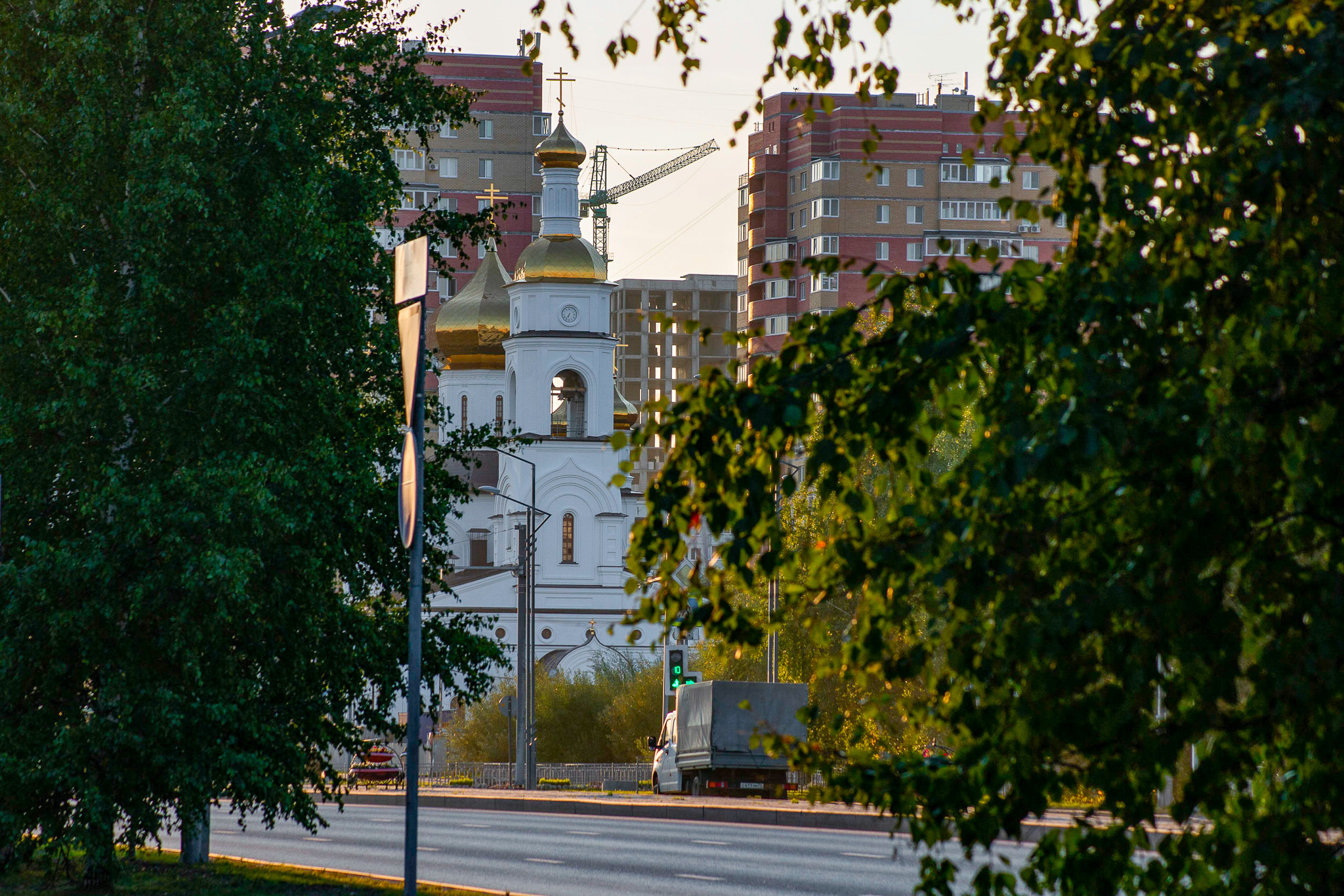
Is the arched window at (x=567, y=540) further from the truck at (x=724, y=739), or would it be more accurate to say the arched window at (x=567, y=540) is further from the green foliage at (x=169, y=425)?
the green foliage at (x=169, y=425)

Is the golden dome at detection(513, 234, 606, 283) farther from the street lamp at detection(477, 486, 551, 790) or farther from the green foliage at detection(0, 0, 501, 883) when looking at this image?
the green foliage at detection(0, 0, 501, 883)

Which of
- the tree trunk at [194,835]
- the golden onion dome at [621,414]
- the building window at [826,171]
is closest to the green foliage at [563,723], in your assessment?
the golden onion dome at [621,414]

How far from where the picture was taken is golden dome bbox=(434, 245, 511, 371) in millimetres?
82062

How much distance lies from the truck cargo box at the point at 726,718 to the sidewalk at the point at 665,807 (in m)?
0.93

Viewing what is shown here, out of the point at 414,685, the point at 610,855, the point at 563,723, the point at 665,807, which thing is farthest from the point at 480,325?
the point at 414,685

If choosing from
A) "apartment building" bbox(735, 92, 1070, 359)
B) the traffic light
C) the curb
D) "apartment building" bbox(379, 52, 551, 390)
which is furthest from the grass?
"apartment building" bbox(379, 52, 551, 390)

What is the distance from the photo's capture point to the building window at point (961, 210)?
125312 millimetres

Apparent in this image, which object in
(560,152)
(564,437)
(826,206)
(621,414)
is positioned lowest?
(564,437)

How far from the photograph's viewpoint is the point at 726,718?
37.5 metres

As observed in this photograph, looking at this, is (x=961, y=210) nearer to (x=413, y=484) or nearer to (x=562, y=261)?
(x=562, y=261)

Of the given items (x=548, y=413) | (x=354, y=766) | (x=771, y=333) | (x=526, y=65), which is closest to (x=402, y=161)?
(x=771, y=333)

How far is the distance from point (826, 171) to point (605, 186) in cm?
5425

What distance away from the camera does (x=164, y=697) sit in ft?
45.7

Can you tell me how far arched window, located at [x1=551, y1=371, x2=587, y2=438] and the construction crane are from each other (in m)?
86.1
